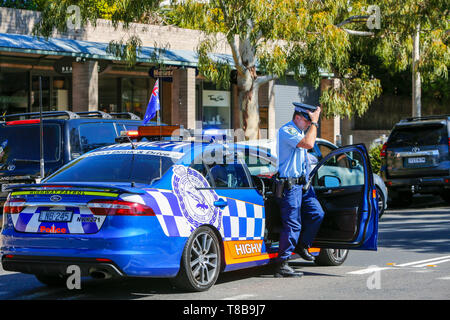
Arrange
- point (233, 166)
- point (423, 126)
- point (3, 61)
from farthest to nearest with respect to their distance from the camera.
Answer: point (3, 61) < point (423, 126) < point (233, 166)

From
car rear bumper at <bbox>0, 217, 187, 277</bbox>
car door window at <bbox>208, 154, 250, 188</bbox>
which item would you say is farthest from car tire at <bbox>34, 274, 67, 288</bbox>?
car door window at <bbox>208, 154, 250, 188</bbox>

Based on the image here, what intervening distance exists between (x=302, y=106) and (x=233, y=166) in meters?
1.02

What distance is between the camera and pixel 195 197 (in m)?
7.39

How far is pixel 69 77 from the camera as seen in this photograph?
24875mm

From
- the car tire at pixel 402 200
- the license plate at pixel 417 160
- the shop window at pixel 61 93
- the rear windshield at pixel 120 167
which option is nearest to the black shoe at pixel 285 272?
the rear windshield at pixel 120 167

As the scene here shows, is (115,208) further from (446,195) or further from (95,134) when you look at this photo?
(446,195)

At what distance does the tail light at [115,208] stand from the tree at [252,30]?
1264cm

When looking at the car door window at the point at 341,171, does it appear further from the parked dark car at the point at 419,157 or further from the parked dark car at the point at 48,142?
the parked dark car at the point at 48,142

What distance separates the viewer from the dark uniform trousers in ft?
27.0

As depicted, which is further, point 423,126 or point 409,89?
point 409,89

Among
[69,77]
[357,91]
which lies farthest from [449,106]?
[69,77]

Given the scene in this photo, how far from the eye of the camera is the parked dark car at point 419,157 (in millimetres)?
17328

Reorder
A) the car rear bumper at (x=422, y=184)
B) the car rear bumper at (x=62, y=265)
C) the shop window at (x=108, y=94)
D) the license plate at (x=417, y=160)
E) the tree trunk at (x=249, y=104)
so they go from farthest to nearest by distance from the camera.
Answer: the shop window at (x=108, y=94) → the tree trunk at (x=249, y=104) → the license plate at (x=417, y=160) → the car rear bumper at (x=422, y=184) → the car rear bumper at (x=62, y=265)
